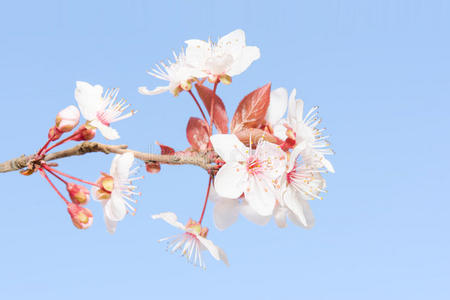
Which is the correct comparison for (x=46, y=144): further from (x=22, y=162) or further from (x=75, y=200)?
(x=75, y=200)

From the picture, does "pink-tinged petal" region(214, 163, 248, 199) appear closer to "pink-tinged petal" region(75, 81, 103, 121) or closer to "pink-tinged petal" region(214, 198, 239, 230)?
"pink-tinged petal" region(214, 198, 239, 230)

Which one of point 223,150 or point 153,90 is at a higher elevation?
point 153,90

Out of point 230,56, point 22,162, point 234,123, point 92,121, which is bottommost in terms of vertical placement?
point 22,162

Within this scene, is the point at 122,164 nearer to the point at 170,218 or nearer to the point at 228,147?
the point at 170,218

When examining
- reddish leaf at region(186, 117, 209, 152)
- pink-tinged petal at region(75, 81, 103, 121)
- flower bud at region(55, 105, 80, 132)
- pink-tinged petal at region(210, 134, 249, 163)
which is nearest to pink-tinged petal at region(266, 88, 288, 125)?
reddish leaf at region(186, 117, 209, 152)

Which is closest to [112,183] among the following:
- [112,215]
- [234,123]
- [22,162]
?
[112,215]

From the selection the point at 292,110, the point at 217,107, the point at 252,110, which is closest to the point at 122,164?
the point at 217,107

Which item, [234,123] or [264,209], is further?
[234,123]

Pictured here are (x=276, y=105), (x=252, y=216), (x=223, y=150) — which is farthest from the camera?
(x=276, y=105)
